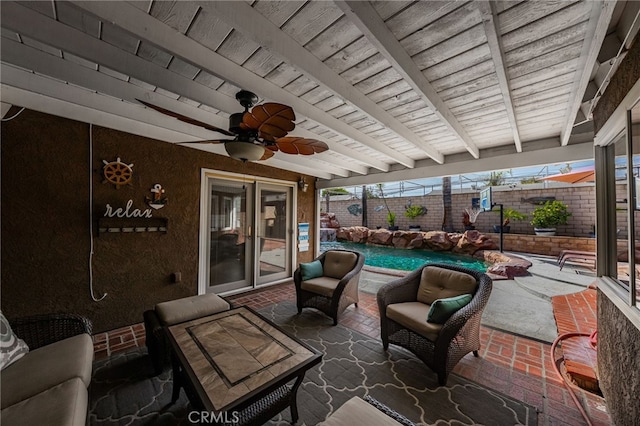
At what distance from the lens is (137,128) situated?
2938 mm

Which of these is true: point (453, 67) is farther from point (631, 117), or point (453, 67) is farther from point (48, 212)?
point (48, 212)

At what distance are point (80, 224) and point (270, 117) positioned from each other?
2755 millimetres

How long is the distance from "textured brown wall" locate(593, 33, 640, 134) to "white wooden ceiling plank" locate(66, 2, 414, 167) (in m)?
2.00

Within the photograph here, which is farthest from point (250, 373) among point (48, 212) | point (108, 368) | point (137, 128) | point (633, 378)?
point (137, 128)

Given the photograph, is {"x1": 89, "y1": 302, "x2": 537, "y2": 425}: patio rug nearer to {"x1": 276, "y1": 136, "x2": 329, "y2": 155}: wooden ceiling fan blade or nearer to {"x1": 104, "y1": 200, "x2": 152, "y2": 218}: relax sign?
{"x1": 104, "y1": 200, "x2": 152, "y2": 218}: relax sign

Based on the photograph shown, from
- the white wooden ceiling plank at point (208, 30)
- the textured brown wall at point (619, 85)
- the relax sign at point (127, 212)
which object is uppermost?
the white wooden ceiling plank at point (208, 30)

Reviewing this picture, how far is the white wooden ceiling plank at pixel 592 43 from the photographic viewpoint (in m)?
1.16

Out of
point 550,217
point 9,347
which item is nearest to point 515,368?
point 9,347

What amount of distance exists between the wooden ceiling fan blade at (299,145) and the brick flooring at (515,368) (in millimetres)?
2238

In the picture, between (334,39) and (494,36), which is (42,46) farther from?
(494,36)

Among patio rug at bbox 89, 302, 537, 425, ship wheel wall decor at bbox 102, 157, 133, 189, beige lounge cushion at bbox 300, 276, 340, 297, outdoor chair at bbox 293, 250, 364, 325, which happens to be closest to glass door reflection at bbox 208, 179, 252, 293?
ship wheel wall decor at bbox 102, 157, 133, 189

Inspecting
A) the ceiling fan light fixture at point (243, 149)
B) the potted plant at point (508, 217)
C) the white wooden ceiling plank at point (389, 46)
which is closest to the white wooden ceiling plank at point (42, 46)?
the ceiling fan light fixture at point (243, 149)

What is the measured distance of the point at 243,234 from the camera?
14.5ft

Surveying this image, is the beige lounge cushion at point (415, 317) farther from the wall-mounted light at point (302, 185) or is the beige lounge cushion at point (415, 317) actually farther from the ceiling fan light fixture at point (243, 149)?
the wall-mounted light at point (302, 185)
